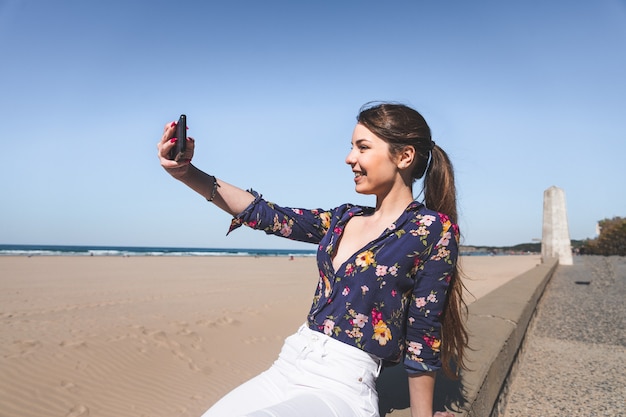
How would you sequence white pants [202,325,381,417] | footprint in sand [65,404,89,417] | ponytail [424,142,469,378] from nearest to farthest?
white pants [202,325,381,417] → ponytail [424,142,469,378] → footprint in sand [65,404,89,417]

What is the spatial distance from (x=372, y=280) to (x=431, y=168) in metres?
0.70

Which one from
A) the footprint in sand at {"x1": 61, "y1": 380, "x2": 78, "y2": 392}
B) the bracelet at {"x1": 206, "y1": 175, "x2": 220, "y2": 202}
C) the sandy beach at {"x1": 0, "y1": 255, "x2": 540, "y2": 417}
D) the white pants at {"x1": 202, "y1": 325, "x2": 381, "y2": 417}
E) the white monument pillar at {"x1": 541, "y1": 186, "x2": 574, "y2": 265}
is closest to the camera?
the white pants at {"x1": 202, "y1": 325, "x2": 381, "y2": 417}

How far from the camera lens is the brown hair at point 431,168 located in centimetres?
185

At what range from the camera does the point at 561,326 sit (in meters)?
6.51

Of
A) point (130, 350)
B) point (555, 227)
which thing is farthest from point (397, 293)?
point (555, 227)

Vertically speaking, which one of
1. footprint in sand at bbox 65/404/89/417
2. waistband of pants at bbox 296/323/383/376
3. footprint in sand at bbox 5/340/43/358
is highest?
waistband of pants at bbox 296/323/383/376

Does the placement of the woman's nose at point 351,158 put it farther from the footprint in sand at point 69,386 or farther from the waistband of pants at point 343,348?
the footprint in sand at point 69,386

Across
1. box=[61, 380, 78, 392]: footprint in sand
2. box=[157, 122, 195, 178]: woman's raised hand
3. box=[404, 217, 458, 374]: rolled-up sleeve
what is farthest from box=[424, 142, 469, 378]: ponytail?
box=[61, 380, 78, 392]: footprint in sand

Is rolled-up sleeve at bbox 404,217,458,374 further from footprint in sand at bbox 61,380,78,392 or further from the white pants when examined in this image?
footprint in sand at bbox 61,380,78,392

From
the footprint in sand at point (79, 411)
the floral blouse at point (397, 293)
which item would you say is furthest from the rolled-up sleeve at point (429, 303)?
the footprint in sand at point (79, 411)

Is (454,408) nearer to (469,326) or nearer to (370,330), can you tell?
(370,330)

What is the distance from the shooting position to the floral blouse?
164 cm

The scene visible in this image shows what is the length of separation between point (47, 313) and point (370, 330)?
25.6ft

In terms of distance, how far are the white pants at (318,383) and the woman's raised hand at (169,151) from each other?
0.87 meters
